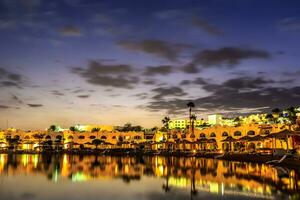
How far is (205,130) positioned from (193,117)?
39.4 feet

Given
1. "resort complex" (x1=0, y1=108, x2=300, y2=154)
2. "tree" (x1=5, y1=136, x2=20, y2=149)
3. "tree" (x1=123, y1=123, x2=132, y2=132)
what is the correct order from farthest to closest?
"tree" (x1=123, y1=123, x2=132, y2=132) → "tree" (x1=5, y1=136, x2=20, y2=149) → "resort complex" (x1=0, y1=108, x2=300, y2=154)

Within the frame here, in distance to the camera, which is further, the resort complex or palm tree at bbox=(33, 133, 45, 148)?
palm tree at bbox=(33, 133, 45, 148)

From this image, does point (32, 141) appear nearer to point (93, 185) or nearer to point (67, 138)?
point (67, 138)

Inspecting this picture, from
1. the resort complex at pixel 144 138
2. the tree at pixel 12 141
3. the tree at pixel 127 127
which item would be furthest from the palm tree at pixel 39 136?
the tree at pixel 127 127

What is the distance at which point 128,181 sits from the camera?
30281mm

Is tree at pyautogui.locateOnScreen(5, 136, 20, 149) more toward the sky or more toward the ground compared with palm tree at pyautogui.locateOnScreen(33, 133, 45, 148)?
more toward the ground

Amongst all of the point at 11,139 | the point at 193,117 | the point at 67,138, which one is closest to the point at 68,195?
the point at 193,117

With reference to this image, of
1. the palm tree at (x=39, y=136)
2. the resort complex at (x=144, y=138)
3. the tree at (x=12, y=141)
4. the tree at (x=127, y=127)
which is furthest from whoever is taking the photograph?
the tree at (x=127, y=127)

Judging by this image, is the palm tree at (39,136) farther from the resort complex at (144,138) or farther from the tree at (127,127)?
the tree at (127,127)

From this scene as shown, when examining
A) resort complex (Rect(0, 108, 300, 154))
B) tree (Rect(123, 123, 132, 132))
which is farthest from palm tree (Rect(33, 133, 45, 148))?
tree (Rect(123, 123, 132, 132))

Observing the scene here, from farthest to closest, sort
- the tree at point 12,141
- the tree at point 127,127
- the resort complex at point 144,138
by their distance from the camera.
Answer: the tree at point 127,127 < the tree at point 12,141 < the resort complex at point 144,138

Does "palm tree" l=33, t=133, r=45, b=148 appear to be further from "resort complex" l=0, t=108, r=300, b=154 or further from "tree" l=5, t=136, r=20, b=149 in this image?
"tree" l=5, t=136, r=20, b=149

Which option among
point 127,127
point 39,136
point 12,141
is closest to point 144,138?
point 39,136

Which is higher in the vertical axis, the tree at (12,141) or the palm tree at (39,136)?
the palm tree at (39,136)
